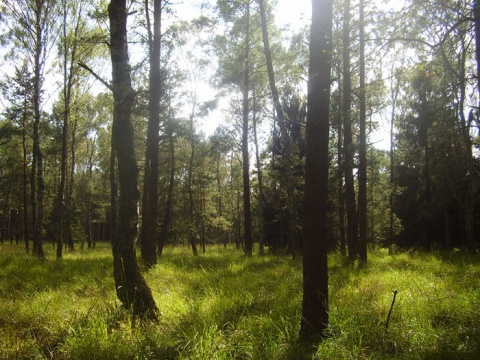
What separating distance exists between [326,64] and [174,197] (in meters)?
19.3

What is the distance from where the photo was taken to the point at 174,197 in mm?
21984

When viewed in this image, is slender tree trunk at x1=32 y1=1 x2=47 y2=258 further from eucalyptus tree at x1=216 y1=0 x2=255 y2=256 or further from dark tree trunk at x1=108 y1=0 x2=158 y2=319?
dark tree trunk at x1=108 y1=0 x2=158 y2=319

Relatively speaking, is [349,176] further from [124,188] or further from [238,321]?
[124,188]

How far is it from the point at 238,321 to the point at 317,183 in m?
2.27

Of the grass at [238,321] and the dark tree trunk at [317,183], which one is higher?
the dark tree trunk at [317,183]

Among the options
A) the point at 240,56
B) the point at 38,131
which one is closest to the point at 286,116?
the point at 240,56

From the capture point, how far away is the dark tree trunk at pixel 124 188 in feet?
13.9

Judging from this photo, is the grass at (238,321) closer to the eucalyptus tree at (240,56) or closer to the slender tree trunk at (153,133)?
the slender tree trunk at (153,133)

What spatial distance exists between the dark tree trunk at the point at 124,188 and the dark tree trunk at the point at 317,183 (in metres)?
2.24

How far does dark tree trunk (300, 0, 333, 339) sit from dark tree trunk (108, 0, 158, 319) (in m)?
2.24

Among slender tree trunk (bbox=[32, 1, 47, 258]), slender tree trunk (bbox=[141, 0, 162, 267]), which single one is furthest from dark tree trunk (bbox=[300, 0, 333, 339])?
slender tree trunk (bbox=[32, 1, 47, 258])

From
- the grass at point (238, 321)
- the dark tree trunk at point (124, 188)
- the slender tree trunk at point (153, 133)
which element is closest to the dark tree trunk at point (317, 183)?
the grass at point (238, 321)

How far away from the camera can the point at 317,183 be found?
3.72m

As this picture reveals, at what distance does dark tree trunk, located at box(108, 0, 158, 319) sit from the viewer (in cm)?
425
